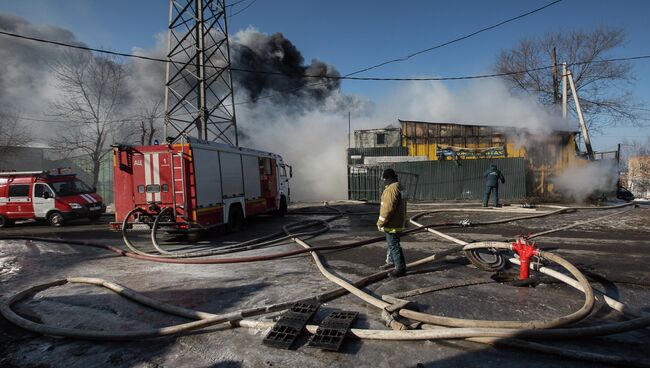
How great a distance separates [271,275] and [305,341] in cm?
233

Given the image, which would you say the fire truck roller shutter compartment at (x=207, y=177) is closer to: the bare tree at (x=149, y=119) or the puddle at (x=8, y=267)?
the puddle at (x=8, y=267)

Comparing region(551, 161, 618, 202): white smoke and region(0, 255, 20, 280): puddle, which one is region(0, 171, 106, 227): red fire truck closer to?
region(0, 255, 20, 280): puddle

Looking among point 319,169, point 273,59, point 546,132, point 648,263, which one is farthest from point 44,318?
point 273,59

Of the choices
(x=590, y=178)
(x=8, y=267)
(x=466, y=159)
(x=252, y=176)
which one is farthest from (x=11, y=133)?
(x=590, y=178)

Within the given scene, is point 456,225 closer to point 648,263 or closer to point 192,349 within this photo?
point 648,263

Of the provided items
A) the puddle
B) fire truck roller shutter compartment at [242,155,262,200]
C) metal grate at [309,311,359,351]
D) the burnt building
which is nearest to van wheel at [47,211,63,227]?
the puddle

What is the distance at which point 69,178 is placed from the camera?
46.3 ft

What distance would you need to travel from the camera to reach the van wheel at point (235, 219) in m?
9.84

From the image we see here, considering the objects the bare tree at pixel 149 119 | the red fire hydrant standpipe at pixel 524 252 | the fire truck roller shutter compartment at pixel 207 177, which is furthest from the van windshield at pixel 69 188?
the red fire hydrant standpipe at pixel 524 252

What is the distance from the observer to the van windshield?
13.5 metres

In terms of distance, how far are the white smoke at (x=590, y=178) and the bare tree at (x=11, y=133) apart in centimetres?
3123

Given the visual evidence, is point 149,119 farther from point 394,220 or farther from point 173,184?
point 394,220

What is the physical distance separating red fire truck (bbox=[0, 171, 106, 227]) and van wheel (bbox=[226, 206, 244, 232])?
7268 millimetres

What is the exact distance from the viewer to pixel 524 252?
15.0ft
